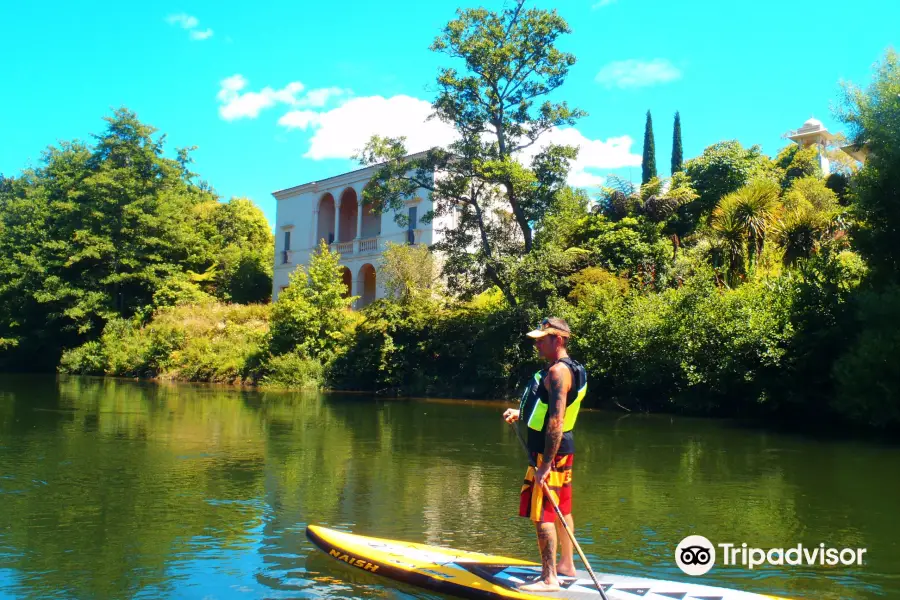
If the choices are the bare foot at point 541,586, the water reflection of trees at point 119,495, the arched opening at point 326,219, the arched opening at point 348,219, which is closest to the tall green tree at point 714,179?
the water reflection of trees at point 119,495

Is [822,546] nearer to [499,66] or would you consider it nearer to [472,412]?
[472,412]

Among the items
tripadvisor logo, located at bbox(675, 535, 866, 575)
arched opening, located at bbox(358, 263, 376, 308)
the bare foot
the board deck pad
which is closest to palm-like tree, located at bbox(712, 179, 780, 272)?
tripadvisor logo, located at bbox(675, 535, 866, 575)

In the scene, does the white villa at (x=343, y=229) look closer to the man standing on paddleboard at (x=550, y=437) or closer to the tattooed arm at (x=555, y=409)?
the man standing on paddleboard at (x=550, y=437)

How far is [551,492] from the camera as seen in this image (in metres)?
5.16

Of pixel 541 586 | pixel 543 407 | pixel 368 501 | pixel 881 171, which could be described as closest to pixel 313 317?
pixel 881 171

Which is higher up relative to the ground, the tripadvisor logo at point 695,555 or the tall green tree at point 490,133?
the tall green tree at point 490,133

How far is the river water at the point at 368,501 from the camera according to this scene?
6.10 m

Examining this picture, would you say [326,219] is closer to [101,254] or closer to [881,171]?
[101,254]

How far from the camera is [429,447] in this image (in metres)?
14.1

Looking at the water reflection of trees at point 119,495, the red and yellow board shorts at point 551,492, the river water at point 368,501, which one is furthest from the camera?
the water reflection of trees at point 119,495

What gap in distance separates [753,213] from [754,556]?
19569 mm

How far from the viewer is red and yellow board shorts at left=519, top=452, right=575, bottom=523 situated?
17.0 feet

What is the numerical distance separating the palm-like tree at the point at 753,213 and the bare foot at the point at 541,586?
21.2 m

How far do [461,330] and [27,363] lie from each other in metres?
32.4
